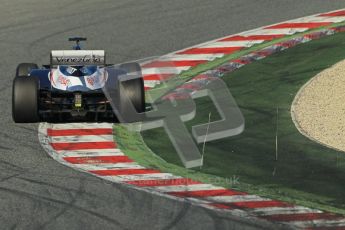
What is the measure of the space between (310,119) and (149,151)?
3484 mm

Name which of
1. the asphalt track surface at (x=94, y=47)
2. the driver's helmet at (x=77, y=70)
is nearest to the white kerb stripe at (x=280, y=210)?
the asphalt track surface at (x=94, y=47)

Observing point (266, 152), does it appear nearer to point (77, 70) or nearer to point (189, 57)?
point (77, 70)

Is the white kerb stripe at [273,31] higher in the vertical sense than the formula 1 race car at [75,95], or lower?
higher

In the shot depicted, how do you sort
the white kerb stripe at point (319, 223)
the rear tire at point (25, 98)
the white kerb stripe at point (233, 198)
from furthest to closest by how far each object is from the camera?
the rear tire at point (25, 98), the white kerb stripe at point (233, 198), the white kerb stripe at point (319, 223)

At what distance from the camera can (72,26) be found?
99.7 ft

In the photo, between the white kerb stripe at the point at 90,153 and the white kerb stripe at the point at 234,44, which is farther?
the white kerb stripe at the point at 234,44

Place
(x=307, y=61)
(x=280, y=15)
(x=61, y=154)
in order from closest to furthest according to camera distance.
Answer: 1. (x=61, y=154)
2. (x=307, y=61)
3. (x=280, y=15)

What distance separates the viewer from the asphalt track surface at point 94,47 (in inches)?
683

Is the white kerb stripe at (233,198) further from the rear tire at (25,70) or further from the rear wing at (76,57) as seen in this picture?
the rear tire at (25,70)

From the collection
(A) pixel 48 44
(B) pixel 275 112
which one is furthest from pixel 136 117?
(A) pixel 48 44

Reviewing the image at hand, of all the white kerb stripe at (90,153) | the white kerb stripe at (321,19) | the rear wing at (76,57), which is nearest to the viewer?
the white kerb stripe at (90,153)

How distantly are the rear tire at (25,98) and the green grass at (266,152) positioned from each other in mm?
1789

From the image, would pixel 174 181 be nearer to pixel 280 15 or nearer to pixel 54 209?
pixel 54 209

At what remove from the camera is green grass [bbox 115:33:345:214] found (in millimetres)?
19094
